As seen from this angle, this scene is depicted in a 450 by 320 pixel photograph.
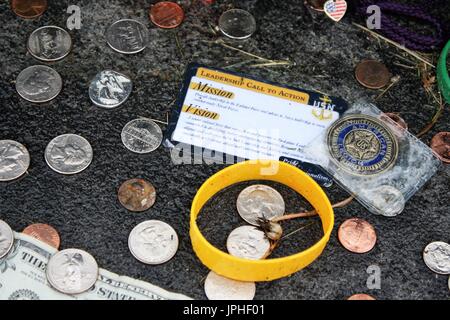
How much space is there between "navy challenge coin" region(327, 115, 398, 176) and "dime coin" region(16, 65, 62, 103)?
81cm

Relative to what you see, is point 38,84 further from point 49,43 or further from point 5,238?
point 5,238

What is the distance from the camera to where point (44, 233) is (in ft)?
6.03

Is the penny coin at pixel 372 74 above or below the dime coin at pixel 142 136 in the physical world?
above

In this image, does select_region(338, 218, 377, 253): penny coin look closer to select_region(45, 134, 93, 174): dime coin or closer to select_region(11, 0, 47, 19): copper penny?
select_region(45, 134, 93, 174): dime coin

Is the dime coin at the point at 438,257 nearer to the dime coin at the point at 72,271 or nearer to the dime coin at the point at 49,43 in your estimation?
the dime coin at the point at 72,271

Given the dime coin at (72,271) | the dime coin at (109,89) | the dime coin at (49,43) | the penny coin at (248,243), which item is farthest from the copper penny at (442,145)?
the dime coin at (49,43)

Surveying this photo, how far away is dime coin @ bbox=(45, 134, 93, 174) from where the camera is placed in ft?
6.32

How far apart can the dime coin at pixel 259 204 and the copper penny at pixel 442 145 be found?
1.61ft

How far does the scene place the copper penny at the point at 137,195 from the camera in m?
1.89

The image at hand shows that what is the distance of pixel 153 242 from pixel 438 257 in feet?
2.51

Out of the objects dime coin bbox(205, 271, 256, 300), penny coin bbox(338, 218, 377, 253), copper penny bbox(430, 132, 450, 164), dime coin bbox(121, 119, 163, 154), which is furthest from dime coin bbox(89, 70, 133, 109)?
copper penny bbox(430, 132, 450, 164)

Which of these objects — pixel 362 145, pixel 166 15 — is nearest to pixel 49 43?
pixel 166 15

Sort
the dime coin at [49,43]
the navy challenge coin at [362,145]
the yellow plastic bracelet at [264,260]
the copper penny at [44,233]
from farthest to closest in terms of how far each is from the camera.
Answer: the dime coin at [49,43] < the navy challenge coin at [362,145] < the copper penny at [44,233] < the yellow plastic bracelet at [264,260]

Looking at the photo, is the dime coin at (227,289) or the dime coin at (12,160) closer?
the dime coin at (227,289)
